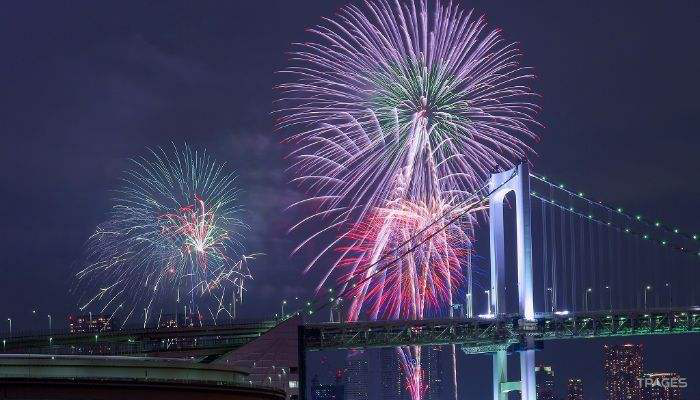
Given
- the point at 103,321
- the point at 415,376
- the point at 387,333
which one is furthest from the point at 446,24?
the point at 103,321

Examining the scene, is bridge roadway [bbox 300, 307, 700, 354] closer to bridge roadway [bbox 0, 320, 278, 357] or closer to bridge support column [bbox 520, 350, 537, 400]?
Answer: bridge support column [bbox 520, 350, 537, 400]

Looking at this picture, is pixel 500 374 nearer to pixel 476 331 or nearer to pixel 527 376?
pixel 476 331

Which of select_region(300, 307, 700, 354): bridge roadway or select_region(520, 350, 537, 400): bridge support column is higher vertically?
select_region(300, 307, 700, 354): bridge roadway

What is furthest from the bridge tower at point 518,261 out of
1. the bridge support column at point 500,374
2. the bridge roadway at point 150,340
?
the bridge roadway at point 150,340

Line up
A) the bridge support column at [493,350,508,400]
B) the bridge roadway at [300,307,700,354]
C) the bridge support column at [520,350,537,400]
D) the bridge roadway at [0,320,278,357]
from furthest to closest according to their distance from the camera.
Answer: the bridge support column at [493,350,508,400] → the bridge roadway at [300,307,700,354] → the bridge support column at [520,350,537,400] → the bridge roadway at [0,320,278,357]

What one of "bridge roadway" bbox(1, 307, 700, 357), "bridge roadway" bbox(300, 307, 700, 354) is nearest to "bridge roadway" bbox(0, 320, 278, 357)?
"bridge roadway" bbox(1, 307, 700, 357)

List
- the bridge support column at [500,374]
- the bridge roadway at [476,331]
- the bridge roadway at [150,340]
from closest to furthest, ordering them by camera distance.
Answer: the bridge roadway at [150,340], the bridge roadway at [476,331], the bridge support column at [500,374]

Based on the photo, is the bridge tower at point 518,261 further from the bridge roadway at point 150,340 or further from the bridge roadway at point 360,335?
the bridge roadway at point 150,340

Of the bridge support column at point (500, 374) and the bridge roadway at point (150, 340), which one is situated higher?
the bridge roadway at point (150, 340)
